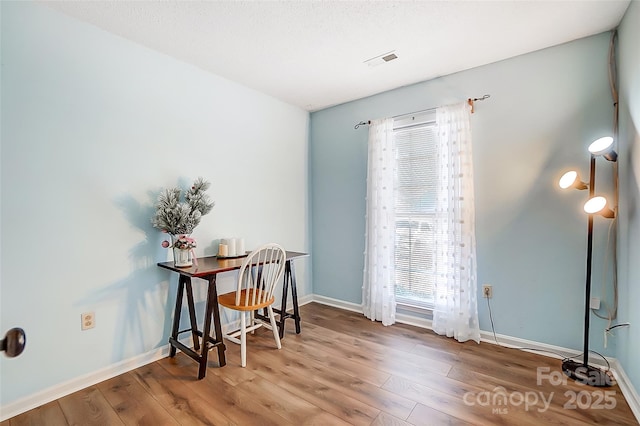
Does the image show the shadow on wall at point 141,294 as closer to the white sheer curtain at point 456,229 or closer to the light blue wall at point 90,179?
the light blue wall at point 90,179

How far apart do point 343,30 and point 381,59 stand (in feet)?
1.79

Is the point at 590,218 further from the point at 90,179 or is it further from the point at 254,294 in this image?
the point at 90,179

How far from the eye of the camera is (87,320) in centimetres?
202

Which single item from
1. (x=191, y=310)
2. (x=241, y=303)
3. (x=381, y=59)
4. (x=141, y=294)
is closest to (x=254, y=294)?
(x=241, y=303)

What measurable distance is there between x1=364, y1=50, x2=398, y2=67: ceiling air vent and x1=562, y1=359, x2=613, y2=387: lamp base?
2697mm

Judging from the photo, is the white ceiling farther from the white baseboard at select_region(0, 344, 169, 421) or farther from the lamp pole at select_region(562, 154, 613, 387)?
the white baseboard at select_region(0, 344, 169, 421)

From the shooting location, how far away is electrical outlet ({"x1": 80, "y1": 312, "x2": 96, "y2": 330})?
2.01 meters

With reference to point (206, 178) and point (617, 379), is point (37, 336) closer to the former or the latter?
point (206, 178)

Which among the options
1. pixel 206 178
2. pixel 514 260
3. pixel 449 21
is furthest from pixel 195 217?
pixel 514 260

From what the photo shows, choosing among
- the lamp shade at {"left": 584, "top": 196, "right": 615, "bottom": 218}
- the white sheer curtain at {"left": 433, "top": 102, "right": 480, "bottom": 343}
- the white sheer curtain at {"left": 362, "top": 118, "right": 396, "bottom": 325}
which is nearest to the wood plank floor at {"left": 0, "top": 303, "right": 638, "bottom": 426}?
the white sheer curtain at {"left": 433, "top": 102, "right": 480, "bottom": 343}

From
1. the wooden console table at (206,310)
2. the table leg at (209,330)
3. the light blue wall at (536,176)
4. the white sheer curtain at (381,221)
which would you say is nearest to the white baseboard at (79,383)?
the wooden console table at (206,310)

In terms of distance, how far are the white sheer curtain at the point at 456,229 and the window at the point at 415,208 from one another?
138 millimetres

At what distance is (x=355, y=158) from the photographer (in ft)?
11.3

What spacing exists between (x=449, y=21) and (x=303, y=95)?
1667 mm
